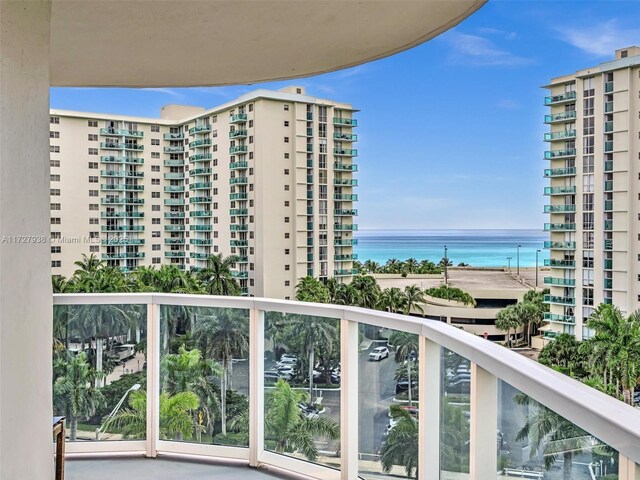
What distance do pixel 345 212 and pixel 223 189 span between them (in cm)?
861

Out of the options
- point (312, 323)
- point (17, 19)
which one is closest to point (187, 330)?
point (312, 323)

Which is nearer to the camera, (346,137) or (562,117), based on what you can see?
(562,117)

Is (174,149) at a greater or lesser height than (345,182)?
greater

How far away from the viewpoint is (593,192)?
2888 cm

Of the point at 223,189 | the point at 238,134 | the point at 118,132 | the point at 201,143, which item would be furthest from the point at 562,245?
the point at 118,132

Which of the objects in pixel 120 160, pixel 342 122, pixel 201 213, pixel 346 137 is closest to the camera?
pixel 342 122

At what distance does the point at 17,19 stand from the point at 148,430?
82.4 inches

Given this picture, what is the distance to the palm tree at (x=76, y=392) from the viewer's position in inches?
108

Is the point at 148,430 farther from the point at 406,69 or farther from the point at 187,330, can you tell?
the point at 406,69

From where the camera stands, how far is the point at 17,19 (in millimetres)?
1500

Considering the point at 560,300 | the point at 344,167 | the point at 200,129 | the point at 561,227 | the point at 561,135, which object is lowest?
the point at 560,300

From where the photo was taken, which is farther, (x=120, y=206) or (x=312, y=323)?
(x=120, y=206)

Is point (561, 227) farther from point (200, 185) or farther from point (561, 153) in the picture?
point (200, 185)

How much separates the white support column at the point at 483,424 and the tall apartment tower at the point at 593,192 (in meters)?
29.4
